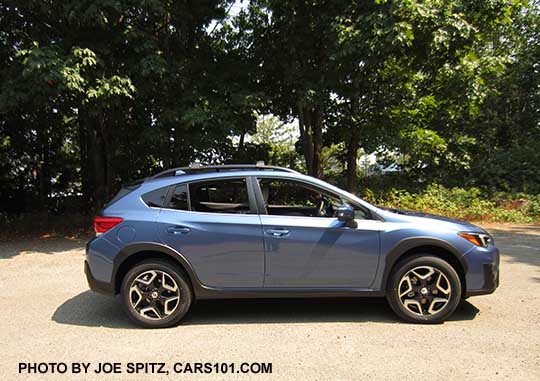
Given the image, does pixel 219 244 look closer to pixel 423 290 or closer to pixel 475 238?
pixel 423 290

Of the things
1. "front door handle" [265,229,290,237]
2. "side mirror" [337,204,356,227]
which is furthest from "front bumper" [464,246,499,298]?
"front door handle" [265,229,290,237]

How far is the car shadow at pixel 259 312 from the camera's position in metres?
3.82

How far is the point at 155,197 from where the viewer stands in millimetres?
3854

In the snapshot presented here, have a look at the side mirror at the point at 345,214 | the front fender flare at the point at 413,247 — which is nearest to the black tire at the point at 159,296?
the side mirror at the point at 345,214

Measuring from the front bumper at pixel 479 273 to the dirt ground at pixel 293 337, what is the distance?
0.36 metres

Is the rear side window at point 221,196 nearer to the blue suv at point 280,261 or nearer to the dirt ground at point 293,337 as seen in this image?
the blue suv at point 280,261

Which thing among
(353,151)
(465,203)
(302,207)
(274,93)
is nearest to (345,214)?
(302,207)

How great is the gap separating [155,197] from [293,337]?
1.99 metres

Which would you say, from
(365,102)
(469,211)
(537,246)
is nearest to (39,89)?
(365,102)

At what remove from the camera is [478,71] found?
32.4ft

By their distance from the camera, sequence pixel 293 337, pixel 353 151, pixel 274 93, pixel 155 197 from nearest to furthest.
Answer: pixel 293 337 → pixel 155 197 → pixel 274 93 → pixel 353 151

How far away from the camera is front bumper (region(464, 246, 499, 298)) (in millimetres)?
3672

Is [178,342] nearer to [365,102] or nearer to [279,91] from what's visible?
[279,91]

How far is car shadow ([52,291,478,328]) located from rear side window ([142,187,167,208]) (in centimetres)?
127
